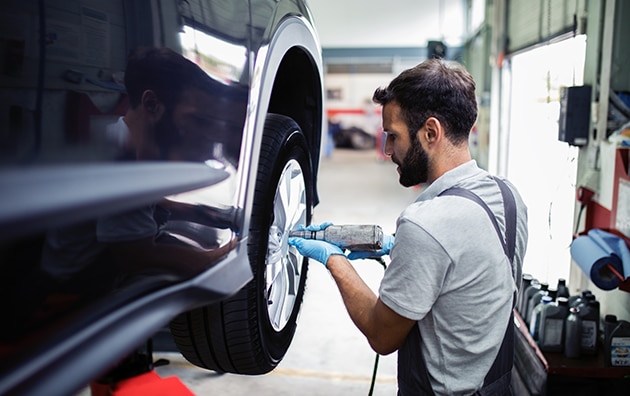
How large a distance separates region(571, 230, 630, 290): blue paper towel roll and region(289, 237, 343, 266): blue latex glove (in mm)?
1219

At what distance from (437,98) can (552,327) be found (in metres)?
1.68

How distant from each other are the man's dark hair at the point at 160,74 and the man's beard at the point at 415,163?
0.77 meters

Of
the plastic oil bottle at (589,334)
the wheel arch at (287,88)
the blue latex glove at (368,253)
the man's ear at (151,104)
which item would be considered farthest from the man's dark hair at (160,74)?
the plastic oil bottle at (589,334)

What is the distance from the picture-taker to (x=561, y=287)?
300 cm

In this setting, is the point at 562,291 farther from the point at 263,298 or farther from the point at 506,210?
the point at 263,298

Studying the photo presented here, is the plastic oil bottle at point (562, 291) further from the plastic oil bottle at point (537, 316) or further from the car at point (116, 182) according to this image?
the car at point (116, 182)

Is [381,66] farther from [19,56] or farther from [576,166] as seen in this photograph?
[19,56]

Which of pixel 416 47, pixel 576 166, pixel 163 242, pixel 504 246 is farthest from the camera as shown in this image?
pixel 416 47

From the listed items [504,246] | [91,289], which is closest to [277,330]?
[504,246]

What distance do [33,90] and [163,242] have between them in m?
0.28

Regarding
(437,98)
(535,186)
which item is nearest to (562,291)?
(437,98)

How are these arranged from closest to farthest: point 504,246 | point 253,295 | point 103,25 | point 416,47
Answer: point 103,25 < point 253,295 < point 504,246 < point 416,47

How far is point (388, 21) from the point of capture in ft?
39.1

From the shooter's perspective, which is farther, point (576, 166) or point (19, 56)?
point (576, 166)
